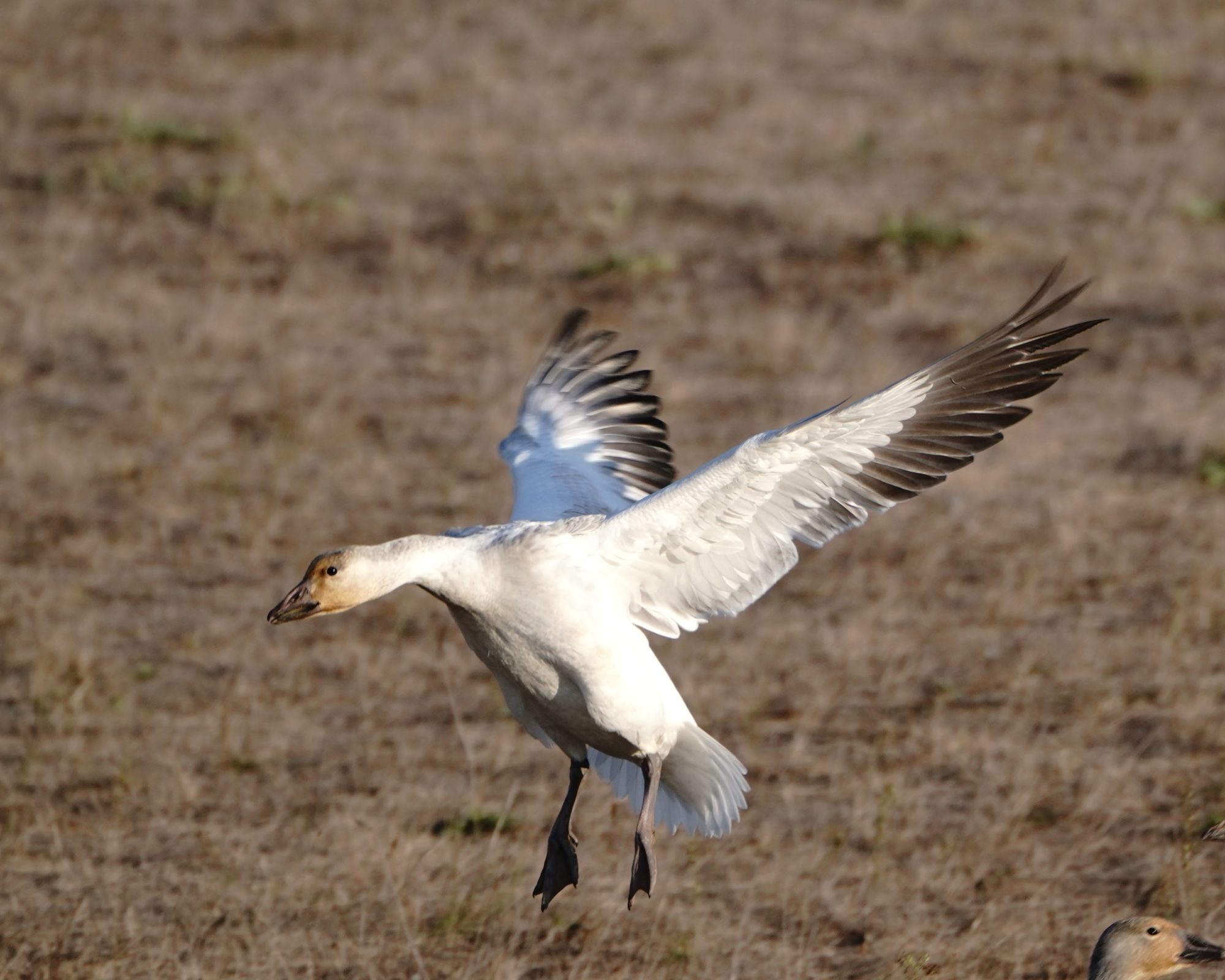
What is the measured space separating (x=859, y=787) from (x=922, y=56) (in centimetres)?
1145

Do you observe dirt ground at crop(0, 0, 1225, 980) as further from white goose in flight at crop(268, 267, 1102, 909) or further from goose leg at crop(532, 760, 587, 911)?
white goose in flight at crop(268, 267, 1102, 909)

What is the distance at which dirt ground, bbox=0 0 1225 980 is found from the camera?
6.16m

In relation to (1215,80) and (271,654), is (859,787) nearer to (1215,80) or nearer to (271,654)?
(271,654)

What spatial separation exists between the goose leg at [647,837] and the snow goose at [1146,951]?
4.30 ft

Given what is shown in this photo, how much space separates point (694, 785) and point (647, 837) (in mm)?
522

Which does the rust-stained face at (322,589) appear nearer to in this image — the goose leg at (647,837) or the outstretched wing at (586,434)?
the goose leg at (647,837)

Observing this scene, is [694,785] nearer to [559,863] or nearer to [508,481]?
[559,863]

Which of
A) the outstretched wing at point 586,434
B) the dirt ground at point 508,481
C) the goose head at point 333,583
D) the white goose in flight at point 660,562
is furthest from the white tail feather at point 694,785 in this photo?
the goose head at point 333,583

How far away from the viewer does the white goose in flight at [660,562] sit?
5168mm

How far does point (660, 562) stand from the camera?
551 centimetres

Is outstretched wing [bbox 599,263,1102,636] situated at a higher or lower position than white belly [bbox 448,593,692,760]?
higher

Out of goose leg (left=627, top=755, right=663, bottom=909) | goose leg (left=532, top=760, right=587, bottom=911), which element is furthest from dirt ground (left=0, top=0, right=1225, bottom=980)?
goose leg (left=627, top=755, right=663, bottom=909)

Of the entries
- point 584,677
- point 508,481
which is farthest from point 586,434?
point 508,481

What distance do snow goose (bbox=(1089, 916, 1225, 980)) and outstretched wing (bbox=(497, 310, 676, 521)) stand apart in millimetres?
2458
